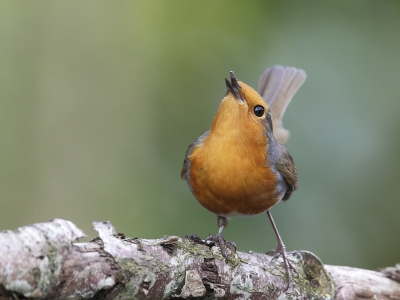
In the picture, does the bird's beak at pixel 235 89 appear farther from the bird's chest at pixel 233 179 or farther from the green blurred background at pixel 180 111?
the green blurred background at pixel 180 111

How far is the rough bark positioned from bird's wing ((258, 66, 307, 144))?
5.85 feet

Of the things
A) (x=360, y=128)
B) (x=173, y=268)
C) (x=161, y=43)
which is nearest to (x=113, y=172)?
(x=161, y=43)

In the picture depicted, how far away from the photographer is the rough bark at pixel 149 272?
6.11 ft

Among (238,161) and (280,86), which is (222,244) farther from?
(280,86)

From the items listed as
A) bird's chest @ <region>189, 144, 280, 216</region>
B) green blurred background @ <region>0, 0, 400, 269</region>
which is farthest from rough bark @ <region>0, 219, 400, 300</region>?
green blurred background @ <region>0, 0, 400, 269</region>

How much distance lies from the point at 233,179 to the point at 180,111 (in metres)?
2.27

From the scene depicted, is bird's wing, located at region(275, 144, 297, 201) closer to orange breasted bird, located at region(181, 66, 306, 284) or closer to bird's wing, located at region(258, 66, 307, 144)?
orange breasted bird, located at region(181, 66, 306, 284)

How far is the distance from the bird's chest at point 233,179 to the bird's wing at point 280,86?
1.36m

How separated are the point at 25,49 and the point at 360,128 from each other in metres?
4.10

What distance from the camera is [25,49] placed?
5.83 metres

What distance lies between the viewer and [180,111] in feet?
18.6

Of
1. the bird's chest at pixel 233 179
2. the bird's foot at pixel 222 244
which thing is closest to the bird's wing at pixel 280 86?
the bird's chest at pixel 233 179

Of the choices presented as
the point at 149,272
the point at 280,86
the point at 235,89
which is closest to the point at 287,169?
the point at 235,89

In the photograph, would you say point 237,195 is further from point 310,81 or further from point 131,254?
point 310,81
